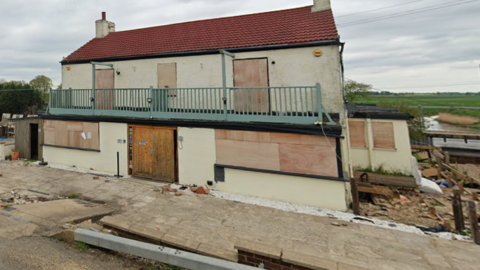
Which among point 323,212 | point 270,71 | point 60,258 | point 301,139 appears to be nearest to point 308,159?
point 301,139

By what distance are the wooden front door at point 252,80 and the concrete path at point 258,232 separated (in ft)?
12.3

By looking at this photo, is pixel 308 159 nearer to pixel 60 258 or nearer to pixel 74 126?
pixel 60 258

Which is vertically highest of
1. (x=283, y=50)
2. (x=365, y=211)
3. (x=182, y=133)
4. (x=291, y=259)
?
(x=283, y=50)

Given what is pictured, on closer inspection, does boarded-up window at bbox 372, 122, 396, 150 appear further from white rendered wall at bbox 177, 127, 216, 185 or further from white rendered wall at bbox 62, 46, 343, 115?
white rendered wall at bbox 177, 127, 216, 185

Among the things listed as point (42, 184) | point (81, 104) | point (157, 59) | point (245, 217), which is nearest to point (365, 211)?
point (245, 217)

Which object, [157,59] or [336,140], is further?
[157,59]

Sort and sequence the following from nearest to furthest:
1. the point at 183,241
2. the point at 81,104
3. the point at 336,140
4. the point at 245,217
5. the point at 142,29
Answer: the point at 183,241, the point at 245,217, the point at 336,140, the point at 81,104, the point at 142,29

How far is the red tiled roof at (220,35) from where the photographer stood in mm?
8656

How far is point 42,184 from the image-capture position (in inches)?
332


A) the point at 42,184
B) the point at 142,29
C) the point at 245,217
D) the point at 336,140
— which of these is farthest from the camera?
the point at 142,29

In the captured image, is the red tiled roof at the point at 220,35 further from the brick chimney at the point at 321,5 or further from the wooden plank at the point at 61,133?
the wooden plank at the point at 61,133

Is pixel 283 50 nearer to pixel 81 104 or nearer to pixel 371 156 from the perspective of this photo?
pixel 371 156

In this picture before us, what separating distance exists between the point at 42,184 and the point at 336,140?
1073cm

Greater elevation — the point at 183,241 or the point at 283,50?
the point at 283,50
